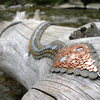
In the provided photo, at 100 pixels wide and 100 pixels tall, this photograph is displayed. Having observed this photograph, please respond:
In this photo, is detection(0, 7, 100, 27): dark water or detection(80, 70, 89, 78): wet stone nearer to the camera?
detection(80, 70, 89, 78): wet stone

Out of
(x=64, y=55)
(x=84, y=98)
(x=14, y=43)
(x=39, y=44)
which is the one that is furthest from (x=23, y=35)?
(x=84, y=98)

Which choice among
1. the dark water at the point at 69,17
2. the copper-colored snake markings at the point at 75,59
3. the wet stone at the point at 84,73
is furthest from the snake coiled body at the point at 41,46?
the dark water at the point at 69,17

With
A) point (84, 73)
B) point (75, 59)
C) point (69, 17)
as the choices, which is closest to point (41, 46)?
point (75, 59)

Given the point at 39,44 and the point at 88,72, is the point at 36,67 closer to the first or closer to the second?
the point at 39,44

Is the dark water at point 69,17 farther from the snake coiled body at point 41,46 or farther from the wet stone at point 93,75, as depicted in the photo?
the wet stone at point 93,75

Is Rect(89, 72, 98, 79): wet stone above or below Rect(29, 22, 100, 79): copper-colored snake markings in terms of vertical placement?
below

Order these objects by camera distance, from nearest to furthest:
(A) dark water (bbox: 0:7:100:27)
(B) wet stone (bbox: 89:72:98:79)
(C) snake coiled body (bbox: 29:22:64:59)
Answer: (B) wet stone (bbox: 89:72:98:79) < (C) snake coiled body (bbox: 29:22:64:59) < (A) dark water (bbox: 0:7:100:27)

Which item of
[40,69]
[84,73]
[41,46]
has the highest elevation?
[41,46]

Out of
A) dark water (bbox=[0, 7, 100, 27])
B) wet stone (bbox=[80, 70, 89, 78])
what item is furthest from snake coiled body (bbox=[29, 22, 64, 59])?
dark water (bbox=[0, 7, 100, 27])

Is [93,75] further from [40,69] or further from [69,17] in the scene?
[69,17]

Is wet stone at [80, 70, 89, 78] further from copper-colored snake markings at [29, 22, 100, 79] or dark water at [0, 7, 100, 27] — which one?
dark water at [0, 7, 100, 27]
